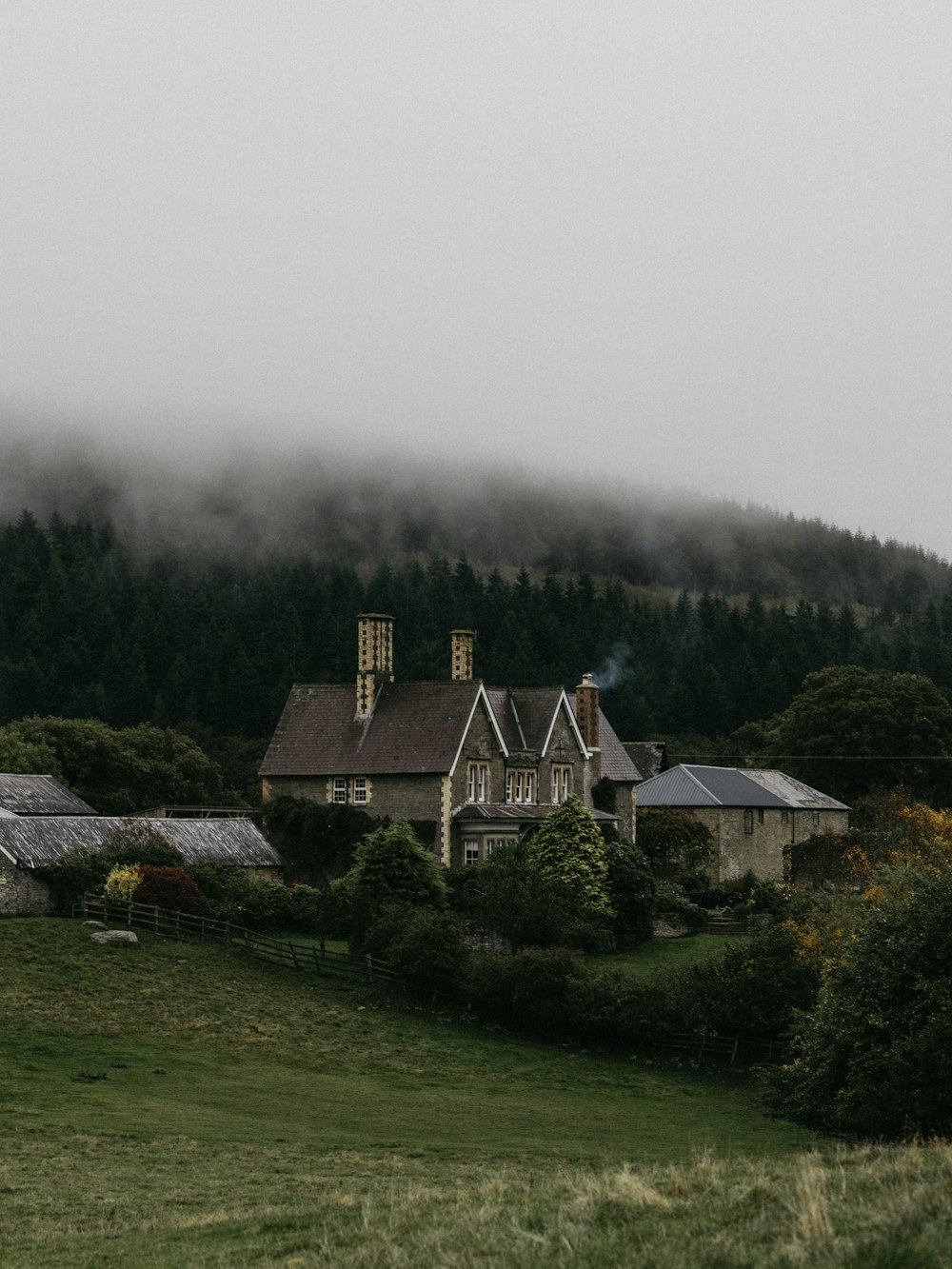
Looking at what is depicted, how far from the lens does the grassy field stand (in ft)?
53.7

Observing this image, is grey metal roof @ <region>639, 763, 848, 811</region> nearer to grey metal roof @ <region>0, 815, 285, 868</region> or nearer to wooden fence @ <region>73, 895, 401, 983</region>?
grey metal roof @ <region>0, 815, 285, 868</region>

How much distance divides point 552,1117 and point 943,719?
246ft

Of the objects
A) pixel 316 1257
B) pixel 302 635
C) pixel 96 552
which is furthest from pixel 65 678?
pixel 316 1257

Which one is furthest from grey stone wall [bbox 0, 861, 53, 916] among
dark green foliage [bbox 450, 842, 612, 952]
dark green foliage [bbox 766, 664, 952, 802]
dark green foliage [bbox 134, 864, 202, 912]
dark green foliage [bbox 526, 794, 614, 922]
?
dark green foliage [bbox 766, 664, 952, 802]

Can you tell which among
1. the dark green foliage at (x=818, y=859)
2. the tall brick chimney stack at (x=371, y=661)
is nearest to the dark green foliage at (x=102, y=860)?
the tall brick chimney stack at (x=371, y=661)

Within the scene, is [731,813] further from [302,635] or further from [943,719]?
[302,635]

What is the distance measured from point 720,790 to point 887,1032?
152 feet

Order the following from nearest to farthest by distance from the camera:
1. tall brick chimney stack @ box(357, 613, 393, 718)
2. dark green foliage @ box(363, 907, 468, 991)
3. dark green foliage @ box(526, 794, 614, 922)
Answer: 1. dark green foliage @ box(363, 907, 468, 991)
2. dark green foliage @ box(526, 794, 614, 922)
3. tall brick chimney stack @ box(357, 613, 393, 718)

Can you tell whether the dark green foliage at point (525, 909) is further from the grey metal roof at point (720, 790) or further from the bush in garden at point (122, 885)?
the grey metal roof at point (720, 790)

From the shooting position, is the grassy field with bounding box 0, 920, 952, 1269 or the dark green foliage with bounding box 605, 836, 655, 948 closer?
the grassy field with bounding box 0, 920, 952, 1269

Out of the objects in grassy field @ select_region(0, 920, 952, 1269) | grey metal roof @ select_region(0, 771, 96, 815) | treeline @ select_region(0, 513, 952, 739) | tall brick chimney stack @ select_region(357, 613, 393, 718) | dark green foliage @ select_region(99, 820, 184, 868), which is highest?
treeline @ select_region(0, 513, 952, 739)

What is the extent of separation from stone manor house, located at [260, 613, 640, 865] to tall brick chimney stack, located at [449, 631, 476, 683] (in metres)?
0.11

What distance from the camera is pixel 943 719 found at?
105 metres

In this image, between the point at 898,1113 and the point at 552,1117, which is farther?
the point at 552,1117
